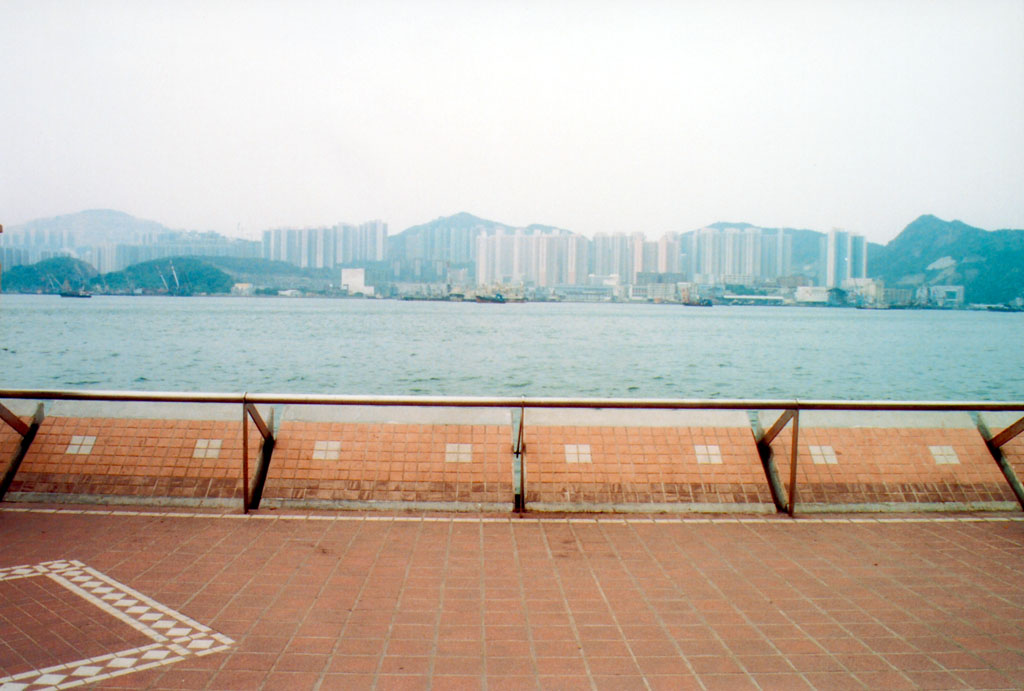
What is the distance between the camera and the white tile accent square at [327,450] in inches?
264

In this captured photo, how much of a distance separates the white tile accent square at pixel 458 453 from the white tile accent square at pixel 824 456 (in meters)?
3.26

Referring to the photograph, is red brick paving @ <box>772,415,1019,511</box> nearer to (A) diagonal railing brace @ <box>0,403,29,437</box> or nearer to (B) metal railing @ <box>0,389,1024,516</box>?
(B) metal railing @ <box>0,389,1024,516</box>

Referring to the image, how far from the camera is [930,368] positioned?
2215 inches

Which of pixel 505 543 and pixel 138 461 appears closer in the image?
pixel 505 543

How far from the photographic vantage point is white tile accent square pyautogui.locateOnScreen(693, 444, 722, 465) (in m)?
6.78

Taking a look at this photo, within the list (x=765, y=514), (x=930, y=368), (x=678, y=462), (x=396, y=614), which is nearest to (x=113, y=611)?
(x=396, y=614)

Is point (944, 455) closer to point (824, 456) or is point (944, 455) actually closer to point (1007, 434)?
point (1007, 434)

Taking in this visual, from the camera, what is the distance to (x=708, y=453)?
6.84 m

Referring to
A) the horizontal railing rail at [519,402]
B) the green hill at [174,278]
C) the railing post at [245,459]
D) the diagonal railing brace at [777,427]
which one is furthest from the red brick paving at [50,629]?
the green hill at [174,278]

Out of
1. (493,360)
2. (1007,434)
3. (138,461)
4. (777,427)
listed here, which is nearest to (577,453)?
(777,427)

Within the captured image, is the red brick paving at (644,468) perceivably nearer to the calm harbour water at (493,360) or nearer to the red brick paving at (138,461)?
the red brick paving at (138,461)

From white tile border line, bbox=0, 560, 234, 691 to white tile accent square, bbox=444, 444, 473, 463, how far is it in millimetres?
2850

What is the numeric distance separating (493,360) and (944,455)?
1851 inches

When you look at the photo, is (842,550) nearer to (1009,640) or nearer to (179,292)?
(1009,640)
